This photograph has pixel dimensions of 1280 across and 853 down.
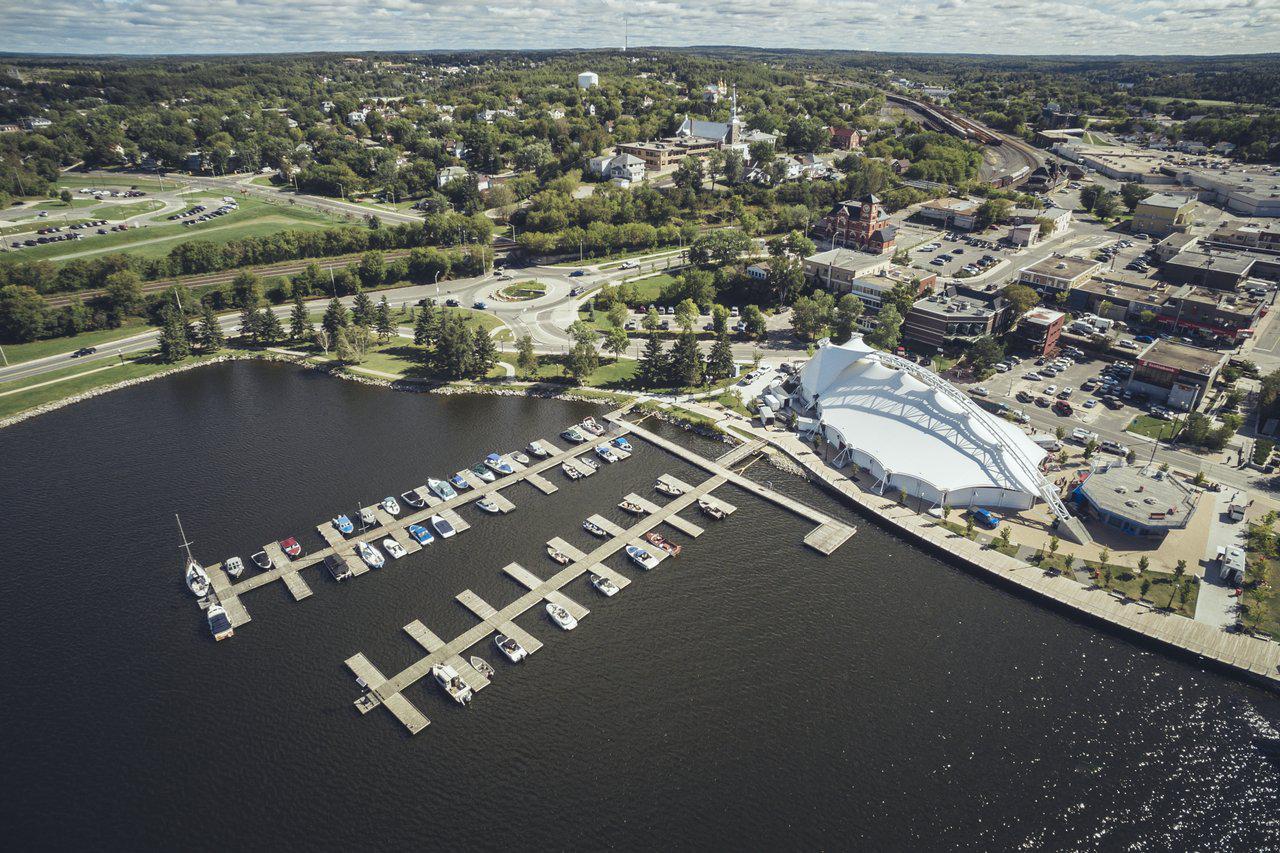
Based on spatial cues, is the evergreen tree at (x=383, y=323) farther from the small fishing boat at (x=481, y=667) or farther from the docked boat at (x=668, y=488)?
the small fishing boat at (x=481, y=667)

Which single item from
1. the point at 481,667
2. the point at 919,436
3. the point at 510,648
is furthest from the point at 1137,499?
the point at 481,667

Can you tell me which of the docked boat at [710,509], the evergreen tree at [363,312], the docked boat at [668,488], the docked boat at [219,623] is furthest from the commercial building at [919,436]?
the evergreen tree at [363,312]

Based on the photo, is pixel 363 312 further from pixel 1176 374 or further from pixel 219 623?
pixel 1176 374

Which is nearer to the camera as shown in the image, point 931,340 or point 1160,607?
point 1160,607

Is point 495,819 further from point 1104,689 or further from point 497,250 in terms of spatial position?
point 497,250

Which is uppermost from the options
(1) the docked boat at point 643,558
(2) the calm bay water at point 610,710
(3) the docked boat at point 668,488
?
(3) the docked boat at point 668,488

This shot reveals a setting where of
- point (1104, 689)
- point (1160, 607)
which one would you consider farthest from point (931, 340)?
point (1104, 689)
